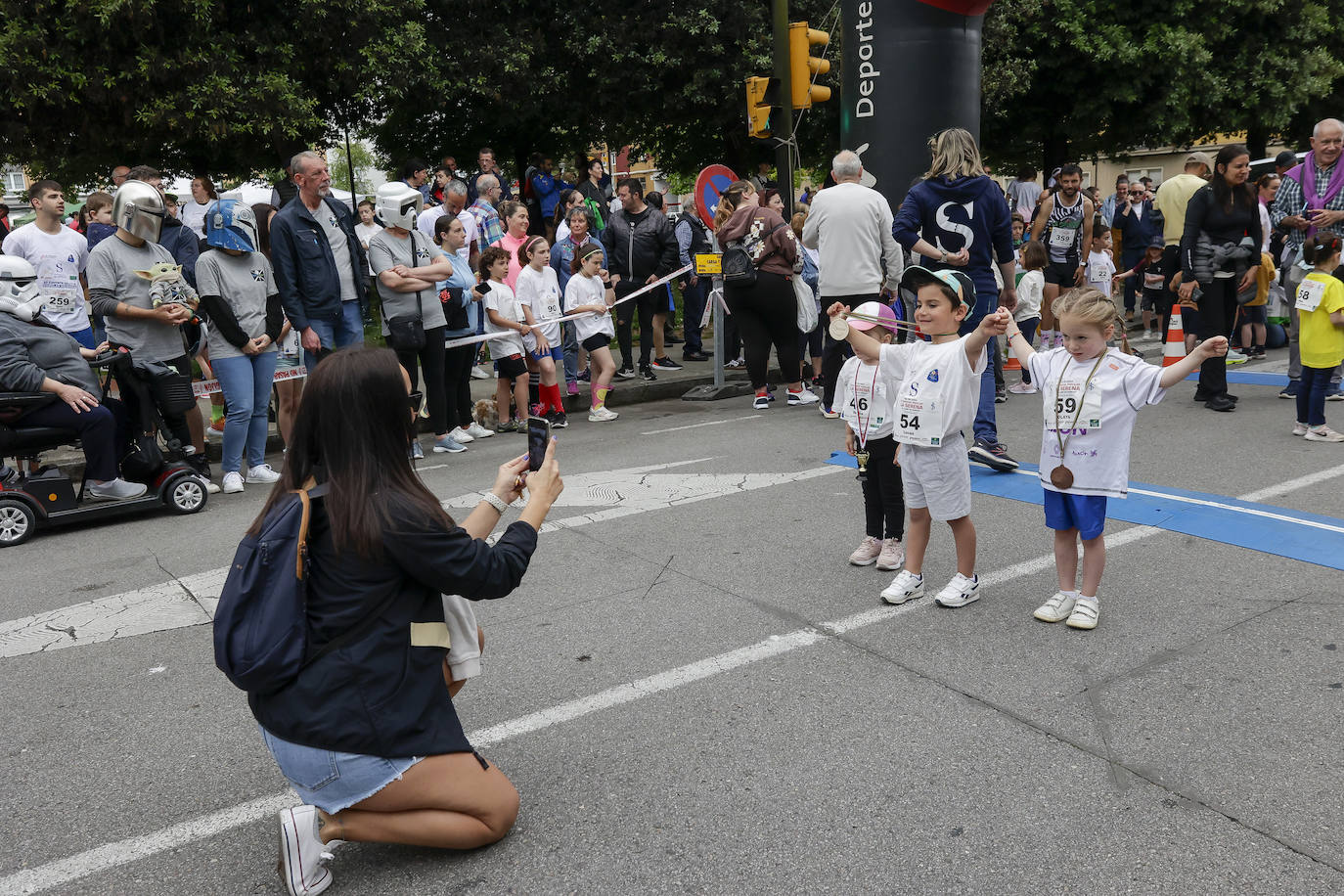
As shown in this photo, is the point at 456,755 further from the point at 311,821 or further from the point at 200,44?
the point at 200,44

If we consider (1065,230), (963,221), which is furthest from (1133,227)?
(963,221)

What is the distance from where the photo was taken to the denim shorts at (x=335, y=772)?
272 centimetres

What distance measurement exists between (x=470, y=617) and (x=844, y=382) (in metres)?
2.57

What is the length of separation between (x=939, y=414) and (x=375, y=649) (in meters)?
2.65

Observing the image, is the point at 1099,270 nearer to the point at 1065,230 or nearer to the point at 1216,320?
the point at 1065,230

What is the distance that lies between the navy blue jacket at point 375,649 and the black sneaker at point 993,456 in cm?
492

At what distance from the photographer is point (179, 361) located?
738 centimetres

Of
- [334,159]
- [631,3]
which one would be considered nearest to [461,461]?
[631,3]

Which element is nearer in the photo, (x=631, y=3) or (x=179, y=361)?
(x=179, y=361)

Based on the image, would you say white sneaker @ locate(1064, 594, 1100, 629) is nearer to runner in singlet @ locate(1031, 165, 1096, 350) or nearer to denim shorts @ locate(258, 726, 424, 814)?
denim shorts @ locate(258, 726, 424, 814)

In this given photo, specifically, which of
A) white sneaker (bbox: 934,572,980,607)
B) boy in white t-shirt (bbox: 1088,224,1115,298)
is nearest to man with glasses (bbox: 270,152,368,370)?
white sneaker (bbox: 934,572,980,607)

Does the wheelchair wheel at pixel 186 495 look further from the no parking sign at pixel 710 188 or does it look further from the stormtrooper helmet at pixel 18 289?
the no parking sign at pixel 710 188

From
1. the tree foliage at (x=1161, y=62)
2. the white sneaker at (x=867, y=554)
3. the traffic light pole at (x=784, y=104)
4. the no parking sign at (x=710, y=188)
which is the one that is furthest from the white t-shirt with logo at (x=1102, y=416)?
the tree foliage at (x=1161, y=62)

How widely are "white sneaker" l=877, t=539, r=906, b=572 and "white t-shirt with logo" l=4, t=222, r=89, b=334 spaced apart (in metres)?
6.43
